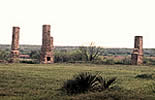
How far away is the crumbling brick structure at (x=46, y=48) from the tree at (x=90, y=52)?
1153 centimetres

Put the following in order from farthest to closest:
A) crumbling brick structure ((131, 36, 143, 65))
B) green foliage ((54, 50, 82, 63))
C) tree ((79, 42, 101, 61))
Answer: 1. green foliage ((54, 50, 82, 63))
2. tree ((79, 42, 101, 61))
3. crumbling brick structure ((131, 36, 143, 65))

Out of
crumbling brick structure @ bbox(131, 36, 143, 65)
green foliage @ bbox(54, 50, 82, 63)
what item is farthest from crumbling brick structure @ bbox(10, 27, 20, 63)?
green foliage @ bbox(54, 50, 82, 63)

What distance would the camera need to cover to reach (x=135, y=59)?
121ft

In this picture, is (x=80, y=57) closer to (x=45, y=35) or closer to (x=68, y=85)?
(x=45, y=35)

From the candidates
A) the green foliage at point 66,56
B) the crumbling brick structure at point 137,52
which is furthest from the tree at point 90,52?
the crumbling brick structure at point 137,52

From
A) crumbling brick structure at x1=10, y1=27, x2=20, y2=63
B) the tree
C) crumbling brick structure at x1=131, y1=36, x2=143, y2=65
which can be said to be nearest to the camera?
crumbling brick structure at x1=10, y1=27, x2=20, y2=63

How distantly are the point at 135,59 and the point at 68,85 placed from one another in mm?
25838

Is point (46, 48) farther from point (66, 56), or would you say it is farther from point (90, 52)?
point (66, 56)

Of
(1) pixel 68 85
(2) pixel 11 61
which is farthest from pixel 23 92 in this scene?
(2) pixel 11 61

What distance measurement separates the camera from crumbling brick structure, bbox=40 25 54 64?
36469 mm

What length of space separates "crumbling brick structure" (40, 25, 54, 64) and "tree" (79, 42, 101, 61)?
11532mm

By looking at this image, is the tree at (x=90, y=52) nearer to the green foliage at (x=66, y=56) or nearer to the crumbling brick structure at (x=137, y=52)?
the green foliage at (x=66, y=56)

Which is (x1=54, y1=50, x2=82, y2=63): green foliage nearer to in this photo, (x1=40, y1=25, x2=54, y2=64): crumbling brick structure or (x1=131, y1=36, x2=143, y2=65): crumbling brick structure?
(x1=40, y1=25, x2=54, y2=64): crumbling brick structure

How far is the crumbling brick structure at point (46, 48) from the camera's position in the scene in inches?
1436
